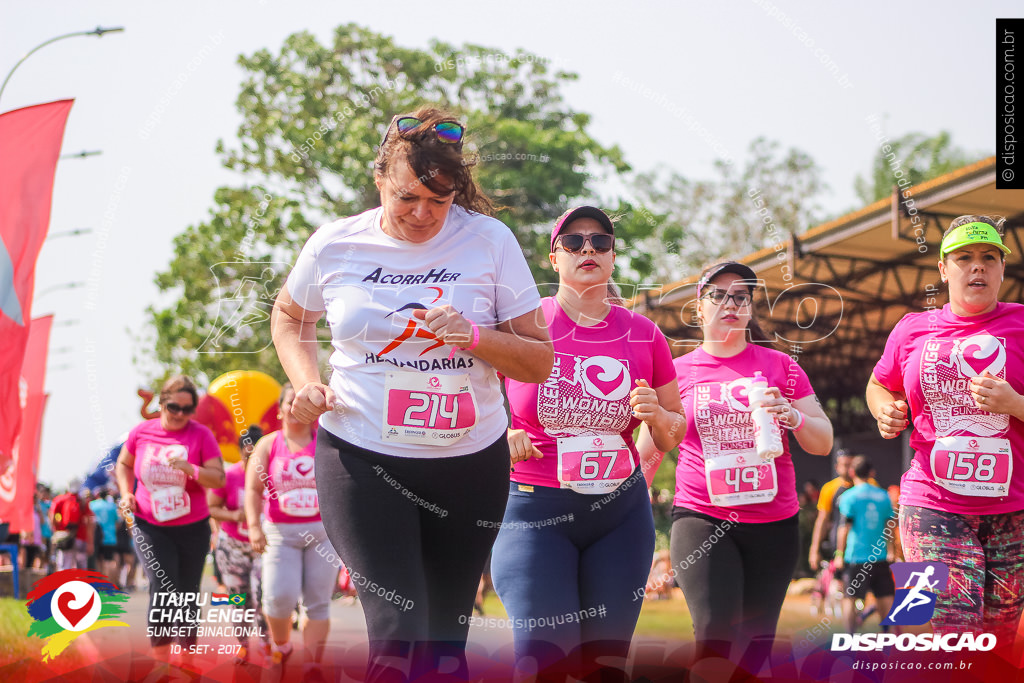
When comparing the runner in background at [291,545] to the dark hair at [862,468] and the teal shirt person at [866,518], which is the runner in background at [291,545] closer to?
the teal shirt person at [866,518]

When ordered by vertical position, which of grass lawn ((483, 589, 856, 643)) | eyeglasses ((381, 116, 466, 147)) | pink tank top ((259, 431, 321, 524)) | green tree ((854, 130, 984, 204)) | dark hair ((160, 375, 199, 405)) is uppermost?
green tree ((854, 130, 984, 204))

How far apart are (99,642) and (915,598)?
3.73m

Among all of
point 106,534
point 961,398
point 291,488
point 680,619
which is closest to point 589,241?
point 961,398

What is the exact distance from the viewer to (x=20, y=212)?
20.9 ft

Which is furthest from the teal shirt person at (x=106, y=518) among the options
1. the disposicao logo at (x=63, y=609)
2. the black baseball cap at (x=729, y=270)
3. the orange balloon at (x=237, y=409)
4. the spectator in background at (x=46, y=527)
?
the black baseball cap at (x=729, y=270)

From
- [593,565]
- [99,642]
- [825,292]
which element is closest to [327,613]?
[99,642]

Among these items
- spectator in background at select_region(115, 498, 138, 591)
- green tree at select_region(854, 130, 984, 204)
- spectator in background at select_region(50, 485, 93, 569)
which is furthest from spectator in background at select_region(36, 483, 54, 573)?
green tree at select_region(854, 130, 984, 204)

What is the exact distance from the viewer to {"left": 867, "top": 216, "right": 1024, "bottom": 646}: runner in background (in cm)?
396

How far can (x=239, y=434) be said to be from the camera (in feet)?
34.3

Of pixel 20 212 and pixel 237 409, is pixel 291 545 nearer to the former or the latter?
pixel 20 212

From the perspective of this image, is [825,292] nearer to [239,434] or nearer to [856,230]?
[856,230]

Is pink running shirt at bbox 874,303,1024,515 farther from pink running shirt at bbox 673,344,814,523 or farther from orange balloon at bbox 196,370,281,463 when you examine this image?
orange balloon at bbox 196,370,281,463

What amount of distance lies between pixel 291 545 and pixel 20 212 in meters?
2.72

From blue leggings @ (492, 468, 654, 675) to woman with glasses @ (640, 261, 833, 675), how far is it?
2.22 ft
